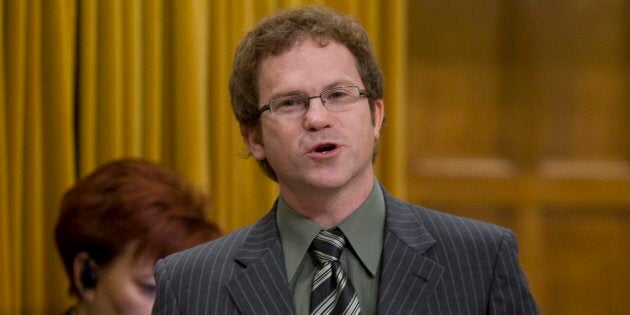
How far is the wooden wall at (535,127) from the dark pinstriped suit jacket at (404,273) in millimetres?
1601

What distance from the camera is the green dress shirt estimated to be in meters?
1.58

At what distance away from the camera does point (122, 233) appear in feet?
7.82

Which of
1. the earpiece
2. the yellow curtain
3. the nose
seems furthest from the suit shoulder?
the yellow curtain

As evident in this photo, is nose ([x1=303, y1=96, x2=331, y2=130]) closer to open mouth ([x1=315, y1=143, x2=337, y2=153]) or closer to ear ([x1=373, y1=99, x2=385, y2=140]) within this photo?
open mouth ([x1=315, y1=143, x2=337, y2=153])

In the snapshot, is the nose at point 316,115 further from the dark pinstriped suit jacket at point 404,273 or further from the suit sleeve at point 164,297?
the suit sleeve at point 164,297

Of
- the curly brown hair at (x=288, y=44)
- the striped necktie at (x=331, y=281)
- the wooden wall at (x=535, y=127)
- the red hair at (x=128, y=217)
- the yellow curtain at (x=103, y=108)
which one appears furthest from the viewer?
the wooden wall at (x=535, y=127)

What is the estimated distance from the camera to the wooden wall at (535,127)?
324 cm

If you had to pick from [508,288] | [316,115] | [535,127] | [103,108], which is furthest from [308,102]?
[535,127]

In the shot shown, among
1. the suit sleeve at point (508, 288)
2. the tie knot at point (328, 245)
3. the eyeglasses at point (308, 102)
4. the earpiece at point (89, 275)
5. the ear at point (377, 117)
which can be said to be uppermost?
the eyeglasses at point (308, 102)

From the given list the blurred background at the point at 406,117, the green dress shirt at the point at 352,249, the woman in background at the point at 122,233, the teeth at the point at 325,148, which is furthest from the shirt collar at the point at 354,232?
the blurred background at the point at 406,117

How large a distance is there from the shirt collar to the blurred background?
1251 mm

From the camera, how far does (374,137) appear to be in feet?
5.64

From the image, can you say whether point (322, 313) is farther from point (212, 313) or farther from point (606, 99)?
point (606, 99)

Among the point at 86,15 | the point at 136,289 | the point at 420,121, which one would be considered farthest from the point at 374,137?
the point at 420,121
